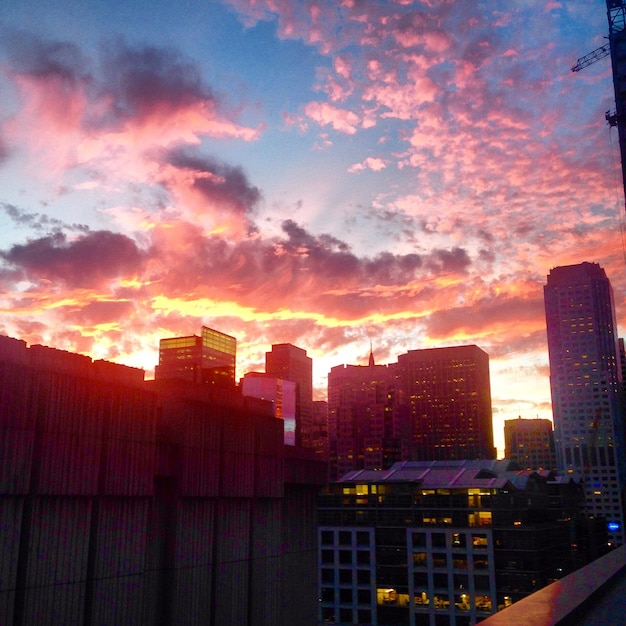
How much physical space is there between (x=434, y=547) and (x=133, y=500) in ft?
265

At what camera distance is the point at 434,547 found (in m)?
96.9

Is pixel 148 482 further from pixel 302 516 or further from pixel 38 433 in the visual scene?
pixel 302 516

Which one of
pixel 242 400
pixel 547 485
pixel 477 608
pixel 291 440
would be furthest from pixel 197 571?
pixel 291 440

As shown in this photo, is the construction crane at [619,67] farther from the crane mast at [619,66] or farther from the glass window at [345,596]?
the glass window at [345,596]

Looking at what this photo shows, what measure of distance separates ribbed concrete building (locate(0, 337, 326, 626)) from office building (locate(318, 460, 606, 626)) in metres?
63.3

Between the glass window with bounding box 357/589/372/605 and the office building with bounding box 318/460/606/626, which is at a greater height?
the office building with bounding box 318/460/606/626

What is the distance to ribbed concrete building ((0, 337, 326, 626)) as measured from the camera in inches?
851

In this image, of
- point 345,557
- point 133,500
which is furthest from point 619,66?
point 345,557

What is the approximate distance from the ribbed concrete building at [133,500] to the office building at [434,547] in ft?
208

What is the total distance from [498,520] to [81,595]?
82844 millimetres

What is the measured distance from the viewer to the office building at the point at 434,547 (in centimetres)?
9188

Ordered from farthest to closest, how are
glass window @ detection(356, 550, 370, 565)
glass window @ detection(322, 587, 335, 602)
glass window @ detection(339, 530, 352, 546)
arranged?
glass window @ detection(339, 530, 352, 546) < glass window @ detection(322, 587, 335, 602) < glass window @ detection(356, 550, 370, 565)

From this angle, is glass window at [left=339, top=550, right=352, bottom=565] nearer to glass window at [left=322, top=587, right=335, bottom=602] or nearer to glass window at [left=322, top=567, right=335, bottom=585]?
glass window at [left=322, top=567, right=335, bottom=585]

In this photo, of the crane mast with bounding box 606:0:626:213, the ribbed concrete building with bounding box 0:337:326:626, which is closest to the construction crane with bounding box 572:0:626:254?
the crane mast with bounding box 606:0:626:213
